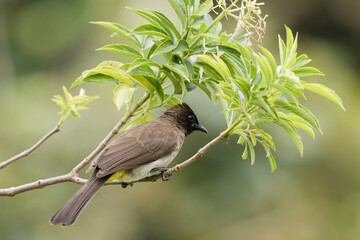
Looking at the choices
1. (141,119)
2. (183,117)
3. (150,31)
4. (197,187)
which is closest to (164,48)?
(150,31)

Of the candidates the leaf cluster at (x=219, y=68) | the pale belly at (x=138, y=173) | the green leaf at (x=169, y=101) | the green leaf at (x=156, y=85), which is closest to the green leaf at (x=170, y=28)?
the leaf cluster at (x=219, y=68)

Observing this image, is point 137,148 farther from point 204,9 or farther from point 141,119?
point 204,9

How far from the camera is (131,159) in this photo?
4.60m

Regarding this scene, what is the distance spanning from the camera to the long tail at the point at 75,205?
3992 millimetres

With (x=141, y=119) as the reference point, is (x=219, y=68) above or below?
above

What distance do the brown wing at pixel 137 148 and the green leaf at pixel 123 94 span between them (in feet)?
2.13

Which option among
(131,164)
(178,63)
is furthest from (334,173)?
(178,63)

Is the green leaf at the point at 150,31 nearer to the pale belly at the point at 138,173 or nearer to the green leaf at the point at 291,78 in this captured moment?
the green leaf at the point at 291,78

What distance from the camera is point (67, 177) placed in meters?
3.70

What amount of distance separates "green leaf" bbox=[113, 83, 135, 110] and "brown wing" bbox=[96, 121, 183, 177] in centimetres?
65

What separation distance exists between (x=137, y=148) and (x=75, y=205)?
74 cm

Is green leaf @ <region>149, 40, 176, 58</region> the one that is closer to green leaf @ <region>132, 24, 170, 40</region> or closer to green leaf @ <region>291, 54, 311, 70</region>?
green leaf @ <region>132, 24, 170, 40</region>

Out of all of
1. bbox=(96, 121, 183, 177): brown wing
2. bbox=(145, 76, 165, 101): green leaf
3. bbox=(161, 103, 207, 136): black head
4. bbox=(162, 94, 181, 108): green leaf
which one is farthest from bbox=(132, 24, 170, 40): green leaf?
bbox=(161, 103, 207, 136): black head

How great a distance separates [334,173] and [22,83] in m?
4.39
